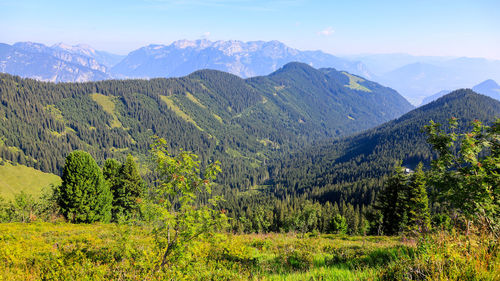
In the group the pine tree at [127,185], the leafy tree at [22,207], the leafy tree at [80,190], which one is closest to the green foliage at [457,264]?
the leafy tree at [80,190]

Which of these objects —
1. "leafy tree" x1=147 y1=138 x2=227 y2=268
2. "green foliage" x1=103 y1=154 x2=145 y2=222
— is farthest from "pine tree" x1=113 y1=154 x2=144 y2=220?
"leafy tree" x1=147 y1=138 x2=227 y2=268

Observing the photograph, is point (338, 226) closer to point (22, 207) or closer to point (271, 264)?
point (271, 264)

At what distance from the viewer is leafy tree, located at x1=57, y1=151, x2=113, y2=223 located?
36188 millimetres

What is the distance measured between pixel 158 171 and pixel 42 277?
5251mm

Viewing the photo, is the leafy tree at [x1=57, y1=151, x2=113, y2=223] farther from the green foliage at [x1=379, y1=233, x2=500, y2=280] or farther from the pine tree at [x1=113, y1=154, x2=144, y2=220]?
the green foliage at [x1=379, y1=233, x2=500, y2=280]

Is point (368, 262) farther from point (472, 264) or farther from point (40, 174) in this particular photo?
point (40, 174)

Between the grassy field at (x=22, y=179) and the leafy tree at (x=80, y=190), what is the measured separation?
137953 millimetres

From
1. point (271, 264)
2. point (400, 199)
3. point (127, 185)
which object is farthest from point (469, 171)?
point (127, 185)

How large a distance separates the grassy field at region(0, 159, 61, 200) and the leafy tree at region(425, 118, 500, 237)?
599ft

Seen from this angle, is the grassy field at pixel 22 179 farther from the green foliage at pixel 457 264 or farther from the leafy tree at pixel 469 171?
the green foliage at pixel 457 264

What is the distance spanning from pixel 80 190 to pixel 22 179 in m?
182

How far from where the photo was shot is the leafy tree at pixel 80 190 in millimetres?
36188

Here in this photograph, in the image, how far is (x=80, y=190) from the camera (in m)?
36.8

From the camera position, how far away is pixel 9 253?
10125mm
